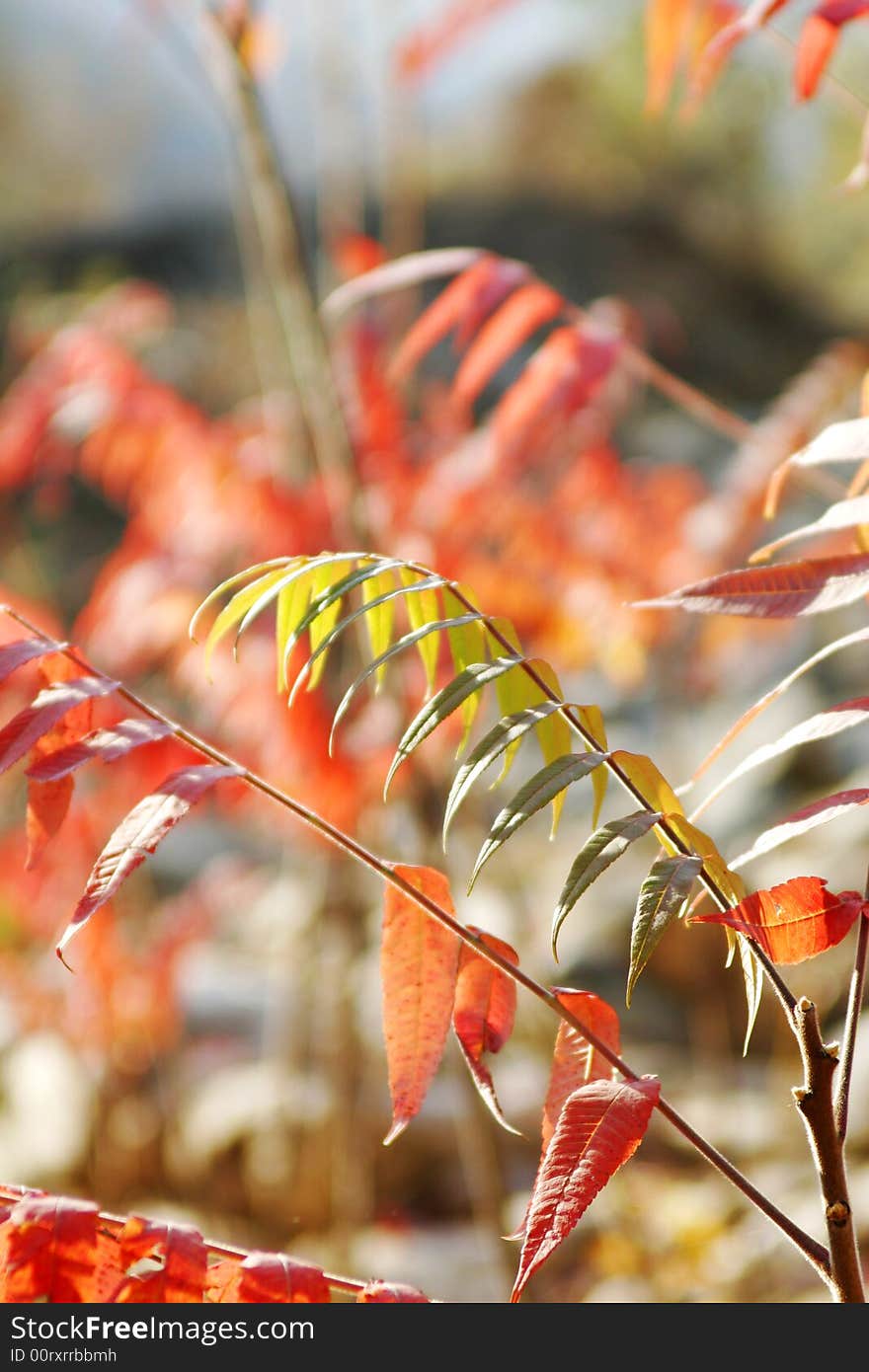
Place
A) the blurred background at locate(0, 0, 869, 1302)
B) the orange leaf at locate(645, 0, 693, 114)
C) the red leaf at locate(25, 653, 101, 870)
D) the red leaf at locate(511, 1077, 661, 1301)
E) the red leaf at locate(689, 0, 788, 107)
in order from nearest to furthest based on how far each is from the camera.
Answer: the red leaf at locate(511, 1077, 661, 1301) → the red leaf at locate(25, 653, 101, 870) → the red leaf at locate(689, 0, 788, 107) → the orange leaf at locate(645, 0, 693, 114) → the blurred background at locate(0, 0, 869, 1302)

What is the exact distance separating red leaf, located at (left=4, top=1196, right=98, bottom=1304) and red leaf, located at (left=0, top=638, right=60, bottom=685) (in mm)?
230

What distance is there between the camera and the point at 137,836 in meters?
0.49

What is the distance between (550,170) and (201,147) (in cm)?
316

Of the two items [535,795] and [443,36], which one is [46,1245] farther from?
[443,36]

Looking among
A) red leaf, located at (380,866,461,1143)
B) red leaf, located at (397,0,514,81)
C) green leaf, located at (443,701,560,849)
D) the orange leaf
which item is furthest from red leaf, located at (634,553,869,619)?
red leaf, located at (397,0,514,81)

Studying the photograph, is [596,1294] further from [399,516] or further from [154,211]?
[154,211]

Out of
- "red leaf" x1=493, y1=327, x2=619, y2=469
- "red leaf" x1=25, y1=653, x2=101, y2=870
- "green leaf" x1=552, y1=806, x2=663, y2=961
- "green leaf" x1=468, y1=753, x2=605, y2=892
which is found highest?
"red leaf" x1=493, y1=327, x2=619, y2=469

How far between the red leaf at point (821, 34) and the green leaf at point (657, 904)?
→ 0.48 metres

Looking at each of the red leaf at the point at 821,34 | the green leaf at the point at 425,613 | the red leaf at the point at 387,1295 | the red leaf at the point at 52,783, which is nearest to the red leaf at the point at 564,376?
the red leaf at the point at 821,34

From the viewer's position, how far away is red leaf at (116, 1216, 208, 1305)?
0.51 metres

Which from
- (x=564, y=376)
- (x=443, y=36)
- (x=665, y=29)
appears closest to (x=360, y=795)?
(x=564, y=376)

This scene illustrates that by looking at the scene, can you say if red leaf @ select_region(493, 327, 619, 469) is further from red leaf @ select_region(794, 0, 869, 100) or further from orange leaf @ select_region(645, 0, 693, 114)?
red leaf @ select_region(794, 0, 869, 100)

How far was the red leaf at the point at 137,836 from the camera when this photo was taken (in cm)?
48

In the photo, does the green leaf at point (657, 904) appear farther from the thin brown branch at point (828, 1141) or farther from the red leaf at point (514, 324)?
the red leaf at point (514, 324)
